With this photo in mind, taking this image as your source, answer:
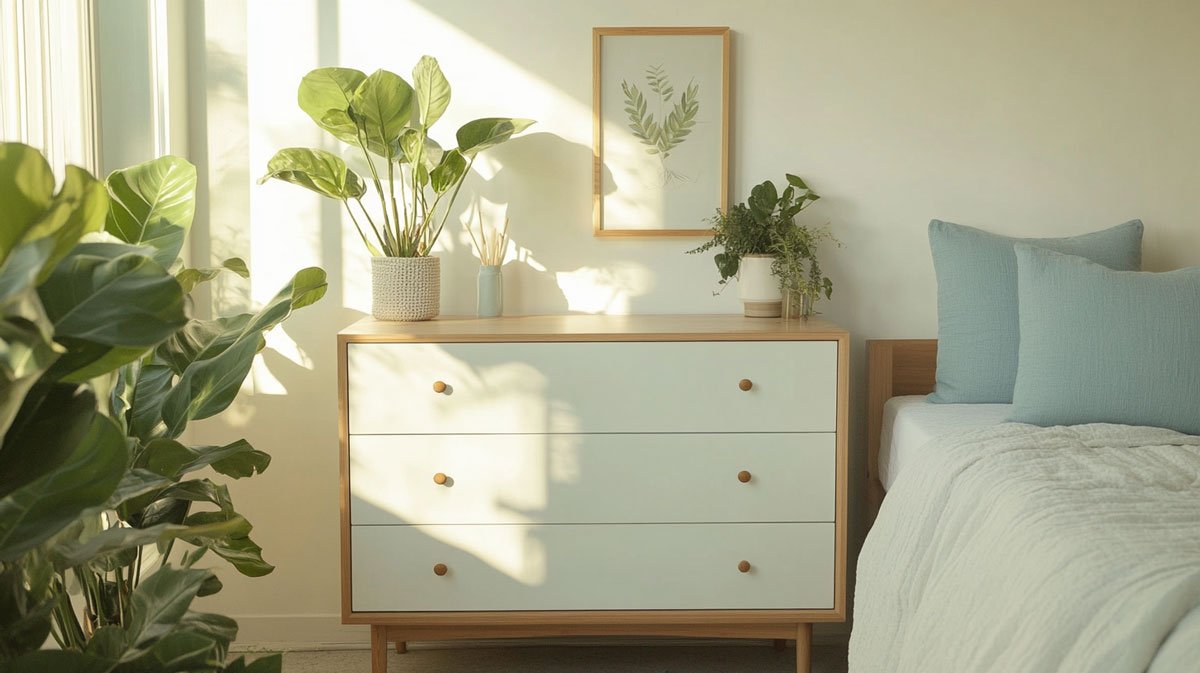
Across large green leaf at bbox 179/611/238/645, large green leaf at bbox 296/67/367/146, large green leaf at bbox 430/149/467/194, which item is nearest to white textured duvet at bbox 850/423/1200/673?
large green leaf at bbox 179/611/238/645

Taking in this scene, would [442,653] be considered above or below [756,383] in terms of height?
below

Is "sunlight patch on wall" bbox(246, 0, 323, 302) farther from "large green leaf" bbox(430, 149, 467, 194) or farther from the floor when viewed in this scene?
the floor

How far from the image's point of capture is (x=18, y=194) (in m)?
0.94

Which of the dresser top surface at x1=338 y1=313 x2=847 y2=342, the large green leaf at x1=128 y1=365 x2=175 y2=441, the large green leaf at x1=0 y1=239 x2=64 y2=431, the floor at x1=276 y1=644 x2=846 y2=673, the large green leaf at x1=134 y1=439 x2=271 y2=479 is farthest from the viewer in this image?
the floor at x1=276 y1=644 x2=846 y2=673

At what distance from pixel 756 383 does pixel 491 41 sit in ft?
3.79

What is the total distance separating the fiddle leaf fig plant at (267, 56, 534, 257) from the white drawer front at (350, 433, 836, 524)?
547 mm

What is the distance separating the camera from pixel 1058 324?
232cm

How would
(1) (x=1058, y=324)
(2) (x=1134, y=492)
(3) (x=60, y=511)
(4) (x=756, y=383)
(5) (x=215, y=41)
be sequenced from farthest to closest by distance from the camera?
(5) (x=215, y=41) → (4) (x=756, y=383) → (1) (x=1058, y=324) → (2) (x=1134, y=492) → (3) (x=60, y=511)

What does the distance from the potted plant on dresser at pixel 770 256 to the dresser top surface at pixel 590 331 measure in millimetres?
68

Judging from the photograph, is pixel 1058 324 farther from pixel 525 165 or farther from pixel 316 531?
pixel 316 531

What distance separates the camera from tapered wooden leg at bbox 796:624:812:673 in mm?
2566

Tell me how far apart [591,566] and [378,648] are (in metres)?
0.55

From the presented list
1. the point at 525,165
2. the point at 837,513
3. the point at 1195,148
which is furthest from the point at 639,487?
the point at 1195,148

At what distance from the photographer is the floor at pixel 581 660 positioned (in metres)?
2.79
